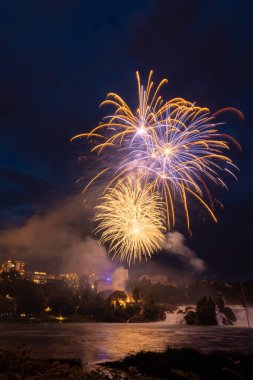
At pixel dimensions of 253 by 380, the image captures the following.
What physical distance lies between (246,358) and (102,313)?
145 m

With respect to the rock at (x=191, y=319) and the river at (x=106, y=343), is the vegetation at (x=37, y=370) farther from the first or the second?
the rock at (x=191, y=319)

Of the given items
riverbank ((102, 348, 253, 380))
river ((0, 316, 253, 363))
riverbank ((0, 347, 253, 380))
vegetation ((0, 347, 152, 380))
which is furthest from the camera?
river ((0, 316, 253, 363))

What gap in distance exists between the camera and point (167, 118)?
144 ft

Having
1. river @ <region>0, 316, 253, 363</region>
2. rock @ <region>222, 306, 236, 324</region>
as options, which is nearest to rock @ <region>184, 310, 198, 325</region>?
rock @ <region>222, 306, 236, 324</region>

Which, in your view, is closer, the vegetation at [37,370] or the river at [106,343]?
the vegetation at [37,370]

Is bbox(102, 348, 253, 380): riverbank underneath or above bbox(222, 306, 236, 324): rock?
underneath

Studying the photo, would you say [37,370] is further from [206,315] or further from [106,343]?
[206,315]

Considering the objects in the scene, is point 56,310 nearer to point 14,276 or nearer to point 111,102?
point 14,276

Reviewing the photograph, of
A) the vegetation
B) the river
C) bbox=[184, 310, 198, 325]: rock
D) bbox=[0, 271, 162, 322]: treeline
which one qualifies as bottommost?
the vegetation

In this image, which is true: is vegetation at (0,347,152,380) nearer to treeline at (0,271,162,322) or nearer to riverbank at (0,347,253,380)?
riverbank at (0,347,253,380)

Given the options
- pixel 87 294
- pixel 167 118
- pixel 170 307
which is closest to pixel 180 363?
pixel 167 118

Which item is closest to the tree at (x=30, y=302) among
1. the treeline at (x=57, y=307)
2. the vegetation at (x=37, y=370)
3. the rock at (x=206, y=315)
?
the treeline at (x=57, y=307)

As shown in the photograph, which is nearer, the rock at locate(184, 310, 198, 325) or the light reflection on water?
the light reflection on water

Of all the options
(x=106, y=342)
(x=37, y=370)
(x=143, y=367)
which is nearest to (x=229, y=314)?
(x=106, y=342)
